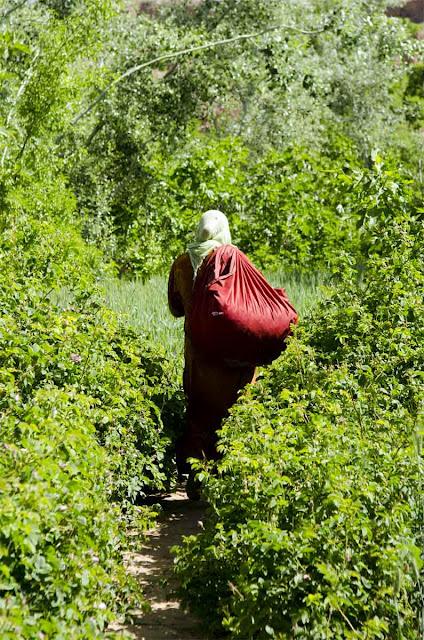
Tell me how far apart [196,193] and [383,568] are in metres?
9.13

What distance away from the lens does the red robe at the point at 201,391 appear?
5.86m

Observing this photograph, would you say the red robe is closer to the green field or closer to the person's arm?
the person's arm

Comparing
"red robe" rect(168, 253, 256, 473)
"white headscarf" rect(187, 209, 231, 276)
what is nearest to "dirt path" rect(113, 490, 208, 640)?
"red robe" rect(168, 253, 256, 473)

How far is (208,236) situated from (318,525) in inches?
101

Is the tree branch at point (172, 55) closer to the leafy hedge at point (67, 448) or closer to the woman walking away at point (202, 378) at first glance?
the leafy hedge at point (67, 448)

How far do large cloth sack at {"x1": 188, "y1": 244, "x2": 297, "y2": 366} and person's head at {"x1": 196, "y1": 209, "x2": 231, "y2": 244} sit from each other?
3.1 inches

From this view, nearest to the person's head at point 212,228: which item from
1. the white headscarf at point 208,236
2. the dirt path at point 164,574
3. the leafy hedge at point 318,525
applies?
the white headscarf at point 208,236

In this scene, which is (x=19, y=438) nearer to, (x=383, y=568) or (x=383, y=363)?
(x=383, y=568)

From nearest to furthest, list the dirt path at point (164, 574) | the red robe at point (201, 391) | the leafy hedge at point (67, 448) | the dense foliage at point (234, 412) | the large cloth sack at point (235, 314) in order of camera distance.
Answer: the leafy hedge at point (67, 448) < the dense foliage at point (234, 412) < the dirt path at point (164, 574) < the large cloth sack at point (235, 314) < the red robe at point (201, 391)

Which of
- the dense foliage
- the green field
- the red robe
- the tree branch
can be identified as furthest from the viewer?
the tree branch

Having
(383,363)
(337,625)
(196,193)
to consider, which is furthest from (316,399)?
(196,193)

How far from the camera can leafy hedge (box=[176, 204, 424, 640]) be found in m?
3.34

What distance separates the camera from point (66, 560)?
10.9 feet

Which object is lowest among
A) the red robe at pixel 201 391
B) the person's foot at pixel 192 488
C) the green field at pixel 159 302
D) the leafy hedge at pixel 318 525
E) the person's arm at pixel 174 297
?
the green field at pixel 159 302
